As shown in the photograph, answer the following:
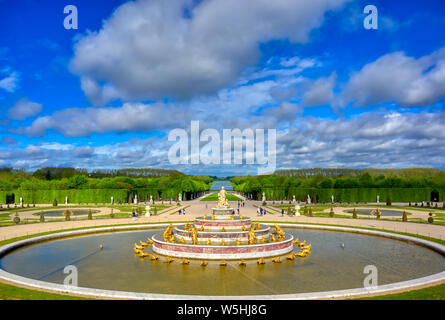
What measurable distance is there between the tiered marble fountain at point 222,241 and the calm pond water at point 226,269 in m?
1.14

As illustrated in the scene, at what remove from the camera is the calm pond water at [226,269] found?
595 inches

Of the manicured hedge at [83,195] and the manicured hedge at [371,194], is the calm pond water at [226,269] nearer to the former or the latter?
the manicured hedge at [371,194]

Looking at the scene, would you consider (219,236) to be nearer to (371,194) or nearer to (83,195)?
(83,195)

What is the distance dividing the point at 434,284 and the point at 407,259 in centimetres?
680

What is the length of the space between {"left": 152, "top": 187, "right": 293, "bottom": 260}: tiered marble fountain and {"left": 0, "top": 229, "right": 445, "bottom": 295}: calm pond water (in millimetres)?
1143

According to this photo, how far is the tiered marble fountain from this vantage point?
2066 cm

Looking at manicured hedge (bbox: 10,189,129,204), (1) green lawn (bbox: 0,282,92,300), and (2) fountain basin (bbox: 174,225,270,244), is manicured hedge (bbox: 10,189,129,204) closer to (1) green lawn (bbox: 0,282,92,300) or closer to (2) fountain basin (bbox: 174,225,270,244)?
(2) fountain basin (bbox: 174,225,270,244)

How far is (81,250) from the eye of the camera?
2330 cm

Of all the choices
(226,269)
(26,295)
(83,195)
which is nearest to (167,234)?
(226,269)

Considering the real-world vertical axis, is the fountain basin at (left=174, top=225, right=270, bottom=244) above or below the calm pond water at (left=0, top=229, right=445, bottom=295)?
above

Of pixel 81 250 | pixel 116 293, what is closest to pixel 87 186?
pixel 81 250

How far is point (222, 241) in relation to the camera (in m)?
21.7

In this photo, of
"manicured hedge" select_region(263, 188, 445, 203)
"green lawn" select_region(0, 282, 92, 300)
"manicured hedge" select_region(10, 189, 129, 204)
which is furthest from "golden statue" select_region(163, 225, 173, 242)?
"manicured hedge" select_region(263, 188, 445, 203)
